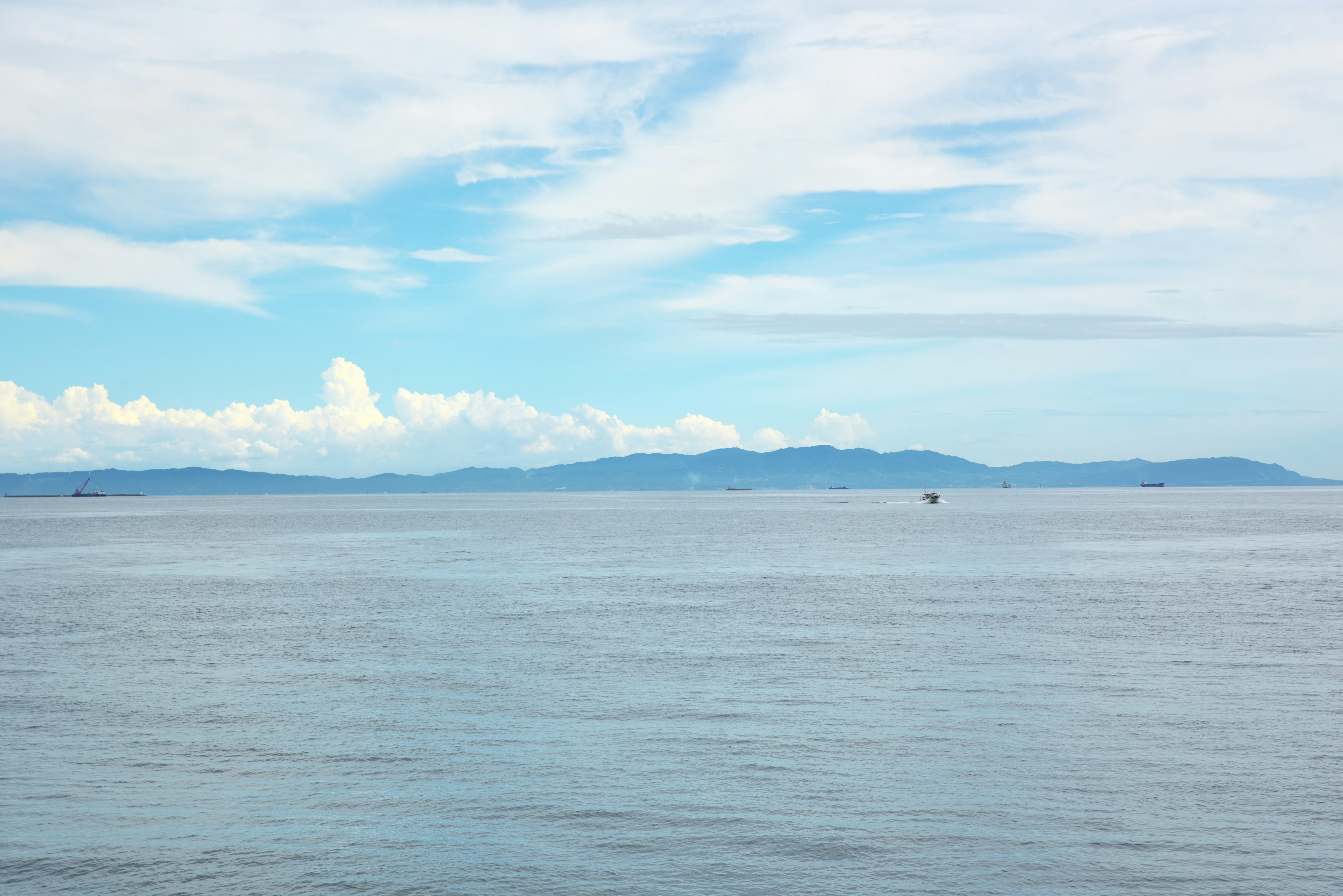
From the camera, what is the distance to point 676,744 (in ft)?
85.7

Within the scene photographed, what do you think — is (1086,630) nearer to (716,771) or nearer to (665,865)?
(716,771)

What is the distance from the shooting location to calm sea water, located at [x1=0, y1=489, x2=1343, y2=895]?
1878cm

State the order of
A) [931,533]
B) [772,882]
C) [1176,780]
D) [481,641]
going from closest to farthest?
[772,882]
[1176,780]
[481,641]
[931,533]

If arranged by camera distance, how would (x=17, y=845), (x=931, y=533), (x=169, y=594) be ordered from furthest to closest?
(x=931, y=533) → (x=169, y=594) → (x=17, y=845)

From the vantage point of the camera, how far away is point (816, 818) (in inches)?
821

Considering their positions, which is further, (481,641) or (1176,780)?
(481,641)

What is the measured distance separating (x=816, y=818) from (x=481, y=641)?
83.6 ft

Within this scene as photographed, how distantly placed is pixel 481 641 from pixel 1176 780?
28528 millimetres

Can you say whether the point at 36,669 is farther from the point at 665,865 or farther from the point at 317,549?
the point at 317,549

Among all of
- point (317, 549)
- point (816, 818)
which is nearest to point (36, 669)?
point (816, 818)

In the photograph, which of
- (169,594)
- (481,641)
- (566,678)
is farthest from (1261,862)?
(169,594)

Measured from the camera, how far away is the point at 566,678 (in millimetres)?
34750

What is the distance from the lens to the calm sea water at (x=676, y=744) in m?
18.8

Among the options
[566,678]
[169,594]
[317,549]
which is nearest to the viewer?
[566,678]
